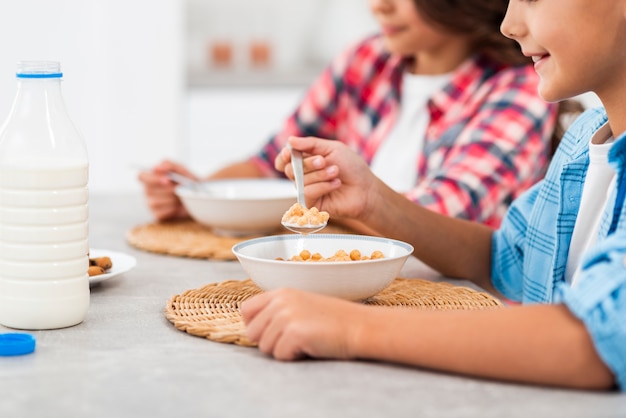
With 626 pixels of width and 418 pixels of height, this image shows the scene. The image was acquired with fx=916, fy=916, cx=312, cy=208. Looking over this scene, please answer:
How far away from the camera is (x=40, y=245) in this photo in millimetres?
1031

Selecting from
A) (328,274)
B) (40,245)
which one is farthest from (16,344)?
(328,274)

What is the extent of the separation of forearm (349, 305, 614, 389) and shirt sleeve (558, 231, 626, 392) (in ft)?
0.05

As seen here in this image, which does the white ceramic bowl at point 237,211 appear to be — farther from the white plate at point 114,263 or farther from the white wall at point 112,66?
the white wall at point 112,66

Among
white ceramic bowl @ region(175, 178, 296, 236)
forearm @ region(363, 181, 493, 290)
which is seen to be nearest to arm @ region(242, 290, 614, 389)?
forearm @ region(363, 181, 493, 290)

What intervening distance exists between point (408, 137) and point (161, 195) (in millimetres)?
623

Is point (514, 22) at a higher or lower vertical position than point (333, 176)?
higher

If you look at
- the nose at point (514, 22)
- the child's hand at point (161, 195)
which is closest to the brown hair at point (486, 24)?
the child's hand at point (161, 195)

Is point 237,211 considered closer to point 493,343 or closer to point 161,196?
point 161,196

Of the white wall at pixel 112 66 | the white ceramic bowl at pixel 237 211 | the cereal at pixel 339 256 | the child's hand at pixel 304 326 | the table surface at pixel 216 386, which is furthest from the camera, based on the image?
the white wall at pixel 112 66

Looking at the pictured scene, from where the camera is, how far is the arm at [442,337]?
85cm

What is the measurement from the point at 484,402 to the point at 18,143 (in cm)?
59

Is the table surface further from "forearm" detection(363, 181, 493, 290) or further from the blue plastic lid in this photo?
"forearm" detection(363, 181, 493, 290)

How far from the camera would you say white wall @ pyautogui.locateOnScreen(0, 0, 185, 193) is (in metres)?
4.01

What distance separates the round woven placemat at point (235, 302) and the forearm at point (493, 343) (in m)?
0.16
